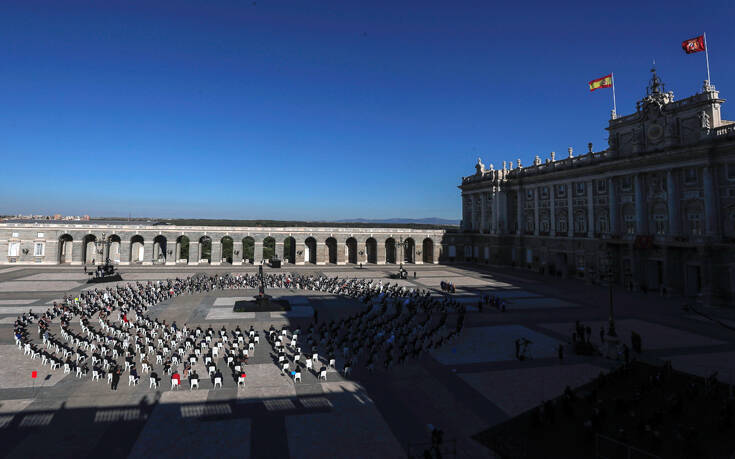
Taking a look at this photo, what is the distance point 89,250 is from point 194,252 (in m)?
17.7

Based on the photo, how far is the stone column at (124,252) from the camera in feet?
207

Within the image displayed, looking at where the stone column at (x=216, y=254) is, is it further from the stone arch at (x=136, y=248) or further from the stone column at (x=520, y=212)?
the stone column at (x=520, y=212)

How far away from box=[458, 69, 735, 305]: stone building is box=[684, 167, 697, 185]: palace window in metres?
0.10

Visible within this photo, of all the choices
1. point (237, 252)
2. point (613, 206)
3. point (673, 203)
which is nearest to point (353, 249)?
point (237, 252)

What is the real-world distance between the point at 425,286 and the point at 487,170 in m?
36.5

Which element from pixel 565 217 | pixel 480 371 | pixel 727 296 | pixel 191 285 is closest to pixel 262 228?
pixel 191 285

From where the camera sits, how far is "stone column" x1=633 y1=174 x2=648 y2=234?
43594 mm

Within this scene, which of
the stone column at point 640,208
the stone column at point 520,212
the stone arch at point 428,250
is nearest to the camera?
the stone column at point 640,208

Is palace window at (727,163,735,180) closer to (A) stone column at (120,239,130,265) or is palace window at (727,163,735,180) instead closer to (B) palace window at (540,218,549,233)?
(B) palace window at (540,218,549,233)

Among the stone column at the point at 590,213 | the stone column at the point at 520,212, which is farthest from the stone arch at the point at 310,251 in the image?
the stone column at the point at 590,213

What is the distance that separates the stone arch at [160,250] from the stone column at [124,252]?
3760mm

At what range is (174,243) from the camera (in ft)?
212

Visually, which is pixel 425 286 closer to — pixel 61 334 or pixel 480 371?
pixel 480 371

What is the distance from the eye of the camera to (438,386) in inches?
664
